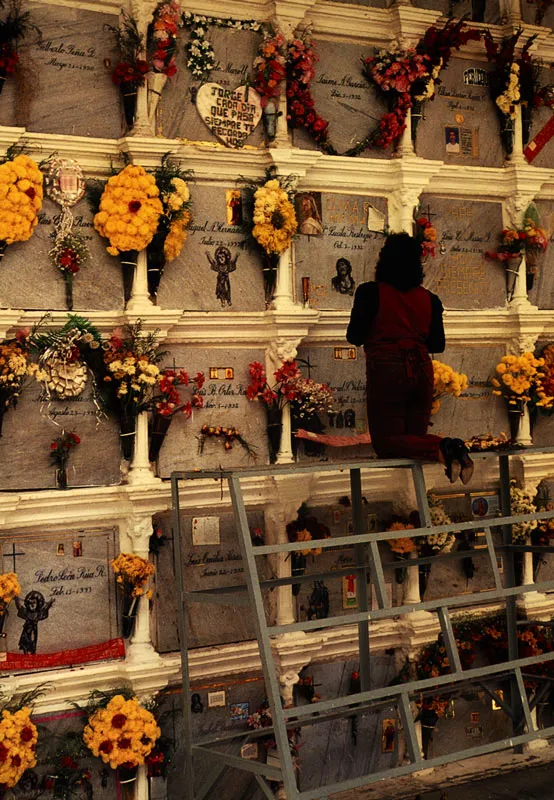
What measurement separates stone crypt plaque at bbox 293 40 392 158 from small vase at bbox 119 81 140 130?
1.27 meters

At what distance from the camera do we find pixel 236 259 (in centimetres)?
777

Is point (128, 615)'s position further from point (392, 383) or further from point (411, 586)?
point (392, 383)

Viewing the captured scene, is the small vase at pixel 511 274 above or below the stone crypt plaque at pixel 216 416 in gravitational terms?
above

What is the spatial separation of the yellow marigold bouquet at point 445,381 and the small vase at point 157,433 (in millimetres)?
2103

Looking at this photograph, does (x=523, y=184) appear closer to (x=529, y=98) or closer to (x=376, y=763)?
(x=529, y=98)

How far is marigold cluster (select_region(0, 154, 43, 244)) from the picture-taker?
6.74m

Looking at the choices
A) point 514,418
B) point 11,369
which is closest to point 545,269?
point 514,418

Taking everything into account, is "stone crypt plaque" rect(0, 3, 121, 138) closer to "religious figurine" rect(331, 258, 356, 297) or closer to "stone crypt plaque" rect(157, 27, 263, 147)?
"stone crypt plaque" rect(157, 27, 263, 147)

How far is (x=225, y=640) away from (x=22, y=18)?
4368mm

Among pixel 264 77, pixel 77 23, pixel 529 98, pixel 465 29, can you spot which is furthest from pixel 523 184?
pixel 77 23

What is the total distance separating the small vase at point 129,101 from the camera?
7.29 meters

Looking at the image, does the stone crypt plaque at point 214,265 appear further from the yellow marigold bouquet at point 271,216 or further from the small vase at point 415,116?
the small vase at point 415,116

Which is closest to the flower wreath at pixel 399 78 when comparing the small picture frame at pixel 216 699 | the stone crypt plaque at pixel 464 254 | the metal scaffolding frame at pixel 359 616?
the stone crypt plaque at pixel 464 254

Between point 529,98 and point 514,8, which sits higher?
point 514,8
